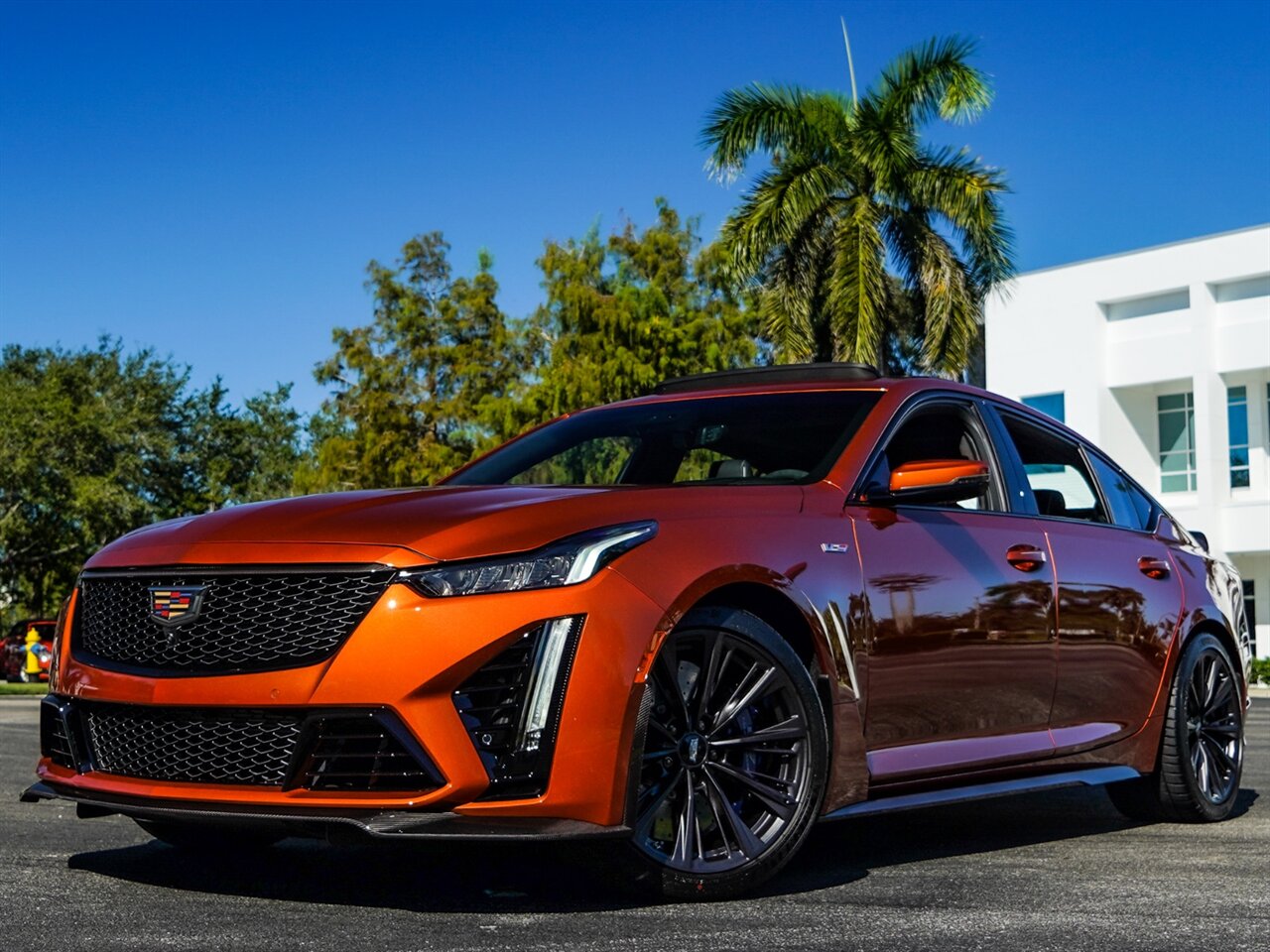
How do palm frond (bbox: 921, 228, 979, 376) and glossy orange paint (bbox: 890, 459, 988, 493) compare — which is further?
palm frond (bbox: 921, 228, 979, 376)

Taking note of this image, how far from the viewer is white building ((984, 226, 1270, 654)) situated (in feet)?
131

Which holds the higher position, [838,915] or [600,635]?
[600,635]

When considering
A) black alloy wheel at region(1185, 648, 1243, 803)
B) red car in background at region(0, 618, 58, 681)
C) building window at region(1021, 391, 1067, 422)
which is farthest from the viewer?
building window at region(1021, 391, 1067, 422)

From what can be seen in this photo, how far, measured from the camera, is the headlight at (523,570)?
14.1 ft

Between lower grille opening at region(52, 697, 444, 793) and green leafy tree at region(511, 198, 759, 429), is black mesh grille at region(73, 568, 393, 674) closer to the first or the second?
lower grille opening at region(52, 697, 444, 793)

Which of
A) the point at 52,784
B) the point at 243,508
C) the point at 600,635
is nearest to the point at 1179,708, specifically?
the point at 600,635

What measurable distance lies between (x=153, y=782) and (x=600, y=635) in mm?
1282

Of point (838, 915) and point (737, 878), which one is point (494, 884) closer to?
point (737, 878)

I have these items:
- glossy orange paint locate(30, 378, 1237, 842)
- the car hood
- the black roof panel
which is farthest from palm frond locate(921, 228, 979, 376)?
the car hood

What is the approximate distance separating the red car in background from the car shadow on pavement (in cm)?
3515

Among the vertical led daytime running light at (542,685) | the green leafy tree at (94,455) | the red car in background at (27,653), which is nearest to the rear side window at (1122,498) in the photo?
the vertical led daytime running light at (542,685)

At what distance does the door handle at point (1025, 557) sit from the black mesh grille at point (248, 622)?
2.57m

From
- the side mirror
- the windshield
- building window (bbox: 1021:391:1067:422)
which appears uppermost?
building window (bbox: 1021:391:1067:422)

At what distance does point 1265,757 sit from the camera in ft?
36.6
